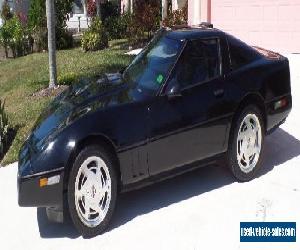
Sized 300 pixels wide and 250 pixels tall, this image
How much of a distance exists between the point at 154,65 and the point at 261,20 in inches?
311

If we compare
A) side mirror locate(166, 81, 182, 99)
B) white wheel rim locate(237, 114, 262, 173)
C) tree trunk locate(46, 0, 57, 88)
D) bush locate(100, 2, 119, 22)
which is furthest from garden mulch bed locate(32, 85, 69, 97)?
bush locate(100, 2, 119, 22)

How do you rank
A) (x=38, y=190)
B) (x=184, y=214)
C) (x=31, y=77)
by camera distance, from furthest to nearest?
(x=31, y=77)
(x=184, y=214)
(x=38, y=190)

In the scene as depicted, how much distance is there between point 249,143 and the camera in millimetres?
5523

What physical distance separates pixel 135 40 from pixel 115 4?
10.0 meters

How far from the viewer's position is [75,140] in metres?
4.27

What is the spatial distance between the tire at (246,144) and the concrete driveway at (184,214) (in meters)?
0.15

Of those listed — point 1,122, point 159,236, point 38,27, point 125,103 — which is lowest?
point 159,236

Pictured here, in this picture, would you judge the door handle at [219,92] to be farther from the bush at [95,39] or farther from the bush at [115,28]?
the bush at [115,28]

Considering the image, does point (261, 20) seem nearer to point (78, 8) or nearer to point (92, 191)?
point (92, 191)

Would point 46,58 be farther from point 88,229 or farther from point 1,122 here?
point 88,229

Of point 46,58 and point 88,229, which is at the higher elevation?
point 46,58

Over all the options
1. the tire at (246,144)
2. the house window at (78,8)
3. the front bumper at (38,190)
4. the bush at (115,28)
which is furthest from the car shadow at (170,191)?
the house window at (78,8)

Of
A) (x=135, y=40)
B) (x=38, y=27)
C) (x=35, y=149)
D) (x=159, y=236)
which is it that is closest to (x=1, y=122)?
(x=35, y=149)

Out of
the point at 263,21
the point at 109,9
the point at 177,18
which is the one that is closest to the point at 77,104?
the point at 263,21
